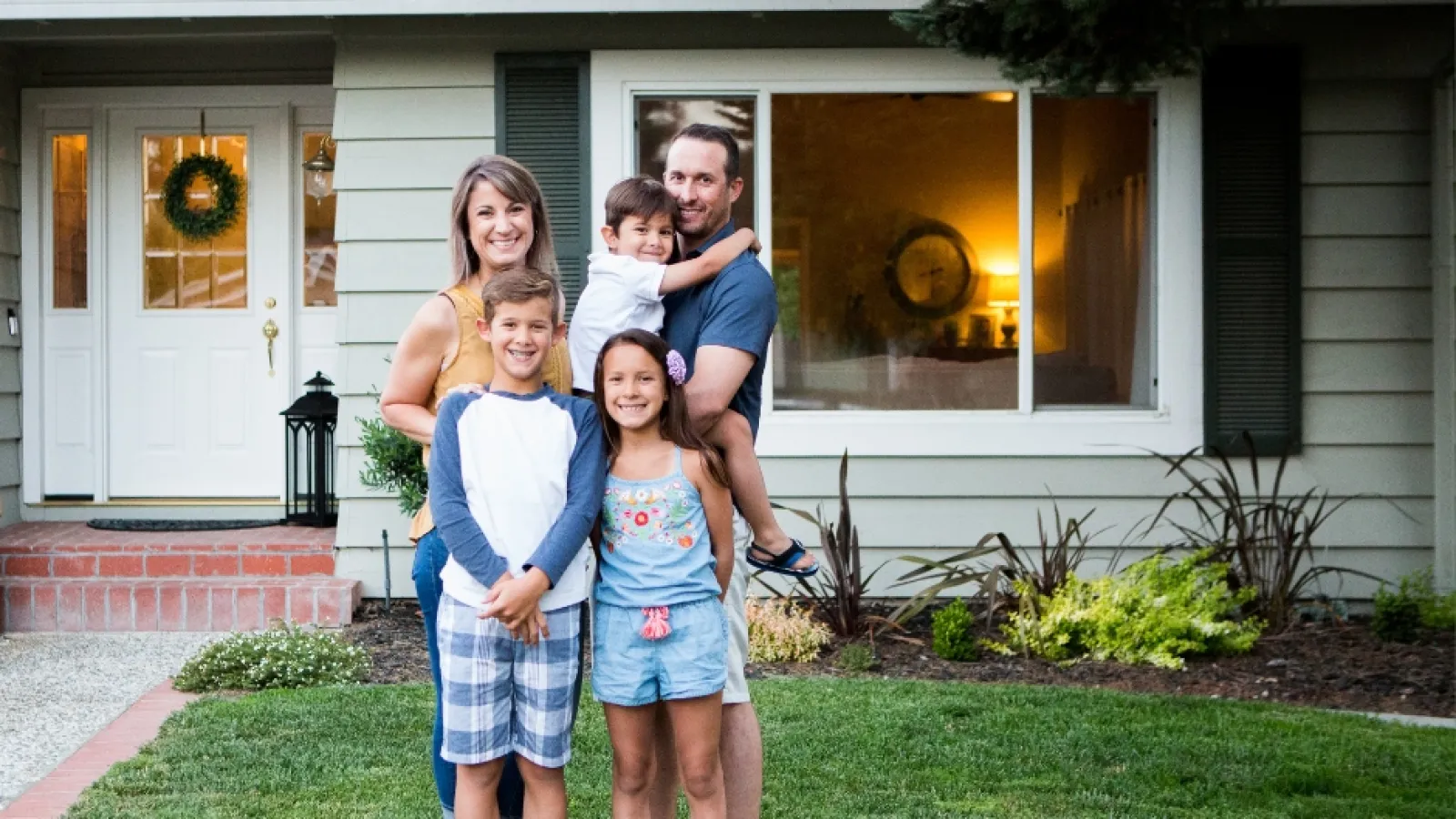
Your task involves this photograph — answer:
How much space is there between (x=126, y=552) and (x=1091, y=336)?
13.9 ft

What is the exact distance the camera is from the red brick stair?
20.5 ft

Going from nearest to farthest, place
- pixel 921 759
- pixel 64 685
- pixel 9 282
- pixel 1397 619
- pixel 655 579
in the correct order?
pixel 655 579 < pixel 921 759 < pixel 64 685 < pixel 1397 619 < pixel 9 282

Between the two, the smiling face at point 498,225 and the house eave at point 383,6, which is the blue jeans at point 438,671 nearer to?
the smiling face at point 498,225

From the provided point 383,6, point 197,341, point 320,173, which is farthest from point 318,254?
point 383,6

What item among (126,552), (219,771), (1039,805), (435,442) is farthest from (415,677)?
(435,442)

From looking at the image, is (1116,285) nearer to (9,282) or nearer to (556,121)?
(556,121)

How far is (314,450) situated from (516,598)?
4823 millimetres

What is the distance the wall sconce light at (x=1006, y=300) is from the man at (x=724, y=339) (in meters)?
3.70

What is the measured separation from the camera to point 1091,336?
655 centimetres

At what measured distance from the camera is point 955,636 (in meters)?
5.56

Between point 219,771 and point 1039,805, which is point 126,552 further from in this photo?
point 1039,805

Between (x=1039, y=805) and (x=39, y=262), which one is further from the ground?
(x=39, y=262)

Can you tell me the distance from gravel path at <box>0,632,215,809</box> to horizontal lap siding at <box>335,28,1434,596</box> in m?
1.28

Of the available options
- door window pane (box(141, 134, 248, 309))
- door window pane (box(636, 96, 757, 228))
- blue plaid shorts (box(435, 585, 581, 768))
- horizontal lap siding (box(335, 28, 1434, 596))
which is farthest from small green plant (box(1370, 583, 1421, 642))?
door window pane (box(141, 134, 248, 309))
